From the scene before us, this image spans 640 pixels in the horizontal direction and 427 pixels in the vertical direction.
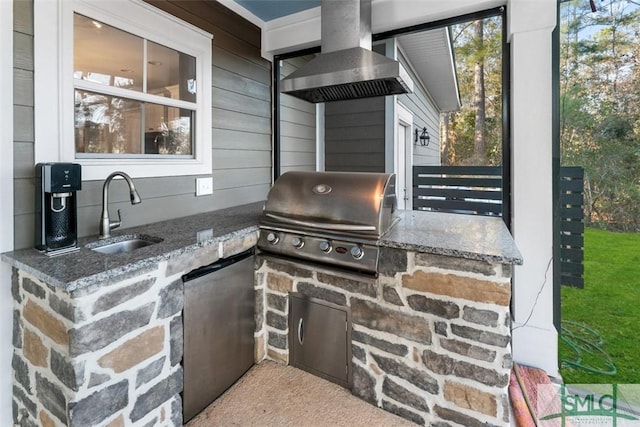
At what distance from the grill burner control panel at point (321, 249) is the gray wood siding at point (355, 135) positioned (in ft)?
5.16

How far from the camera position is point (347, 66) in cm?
193

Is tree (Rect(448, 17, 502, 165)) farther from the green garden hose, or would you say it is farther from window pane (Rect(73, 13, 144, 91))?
window pane (Rect(73, 13, 144, 91))

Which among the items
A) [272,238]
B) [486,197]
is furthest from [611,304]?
[272,238]

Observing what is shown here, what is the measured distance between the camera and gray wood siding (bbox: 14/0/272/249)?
1490 millimetres

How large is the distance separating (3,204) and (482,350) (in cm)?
223

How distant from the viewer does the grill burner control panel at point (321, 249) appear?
5.49 feet

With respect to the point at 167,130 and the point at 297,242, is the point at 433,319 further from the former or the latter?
the point at 167,130

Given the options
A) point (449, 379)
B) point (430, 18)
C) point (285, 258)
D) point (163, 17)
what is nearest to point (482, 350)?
point (449, 379)

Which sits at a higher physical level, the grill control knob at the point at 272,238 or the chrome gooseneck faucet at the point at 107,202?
the chrome gooseneck faucet at the point at 107,202

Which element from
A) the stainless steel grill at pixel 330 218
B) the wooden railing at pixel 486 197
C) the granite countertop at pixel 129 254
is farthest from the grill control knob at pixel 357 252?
the wooden railing at pixel 486 197

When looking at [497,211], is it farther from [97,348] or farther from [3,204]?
[3,204]

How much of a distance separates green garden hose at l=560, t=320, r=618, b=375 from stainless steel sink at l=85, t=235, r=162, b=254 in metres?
2.46

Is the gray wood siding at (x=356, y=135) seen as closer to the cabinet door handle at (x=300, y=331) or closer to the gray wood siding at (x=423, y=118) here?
the gray wood siding at (x=423, y=118)

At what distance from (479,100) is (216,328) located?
7.85 ft
